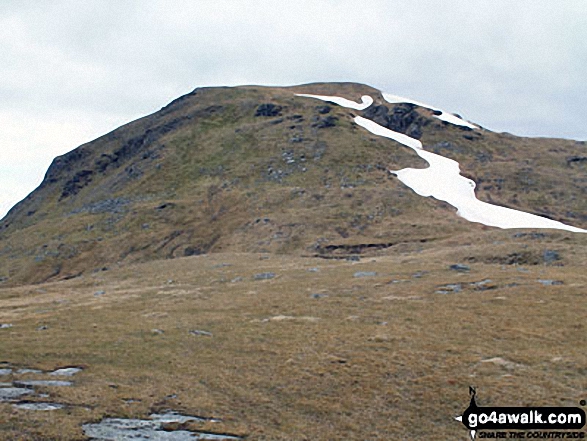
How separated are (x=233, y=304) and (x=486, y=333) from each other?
2196 centimetres

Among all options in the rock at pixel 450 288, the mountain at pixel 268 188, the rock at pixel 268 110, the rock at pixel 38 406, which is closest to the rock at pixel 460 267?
the rock at pixel 450 288

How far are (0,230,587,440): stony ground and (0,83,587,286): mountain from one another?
32.2 meters

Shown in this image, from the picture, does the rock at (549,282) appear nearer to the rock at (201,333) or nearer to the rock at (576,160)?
the rock at (201,333)

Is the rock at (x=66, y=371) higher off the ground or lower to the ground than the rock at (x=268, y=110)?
lower

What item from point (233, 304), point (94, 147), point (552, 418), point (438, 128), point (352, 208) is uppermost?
point (94, 147)

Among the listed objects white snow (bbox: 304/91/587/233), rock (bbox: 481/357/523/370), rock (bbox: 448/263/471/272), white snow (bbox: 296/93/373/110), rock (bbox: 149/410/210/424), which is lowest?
rock (bbox: 481/357/523/370)

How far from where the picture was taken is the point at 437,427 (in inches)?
854

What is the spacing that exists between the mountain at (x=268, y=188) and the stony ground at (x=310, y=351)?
106 feet

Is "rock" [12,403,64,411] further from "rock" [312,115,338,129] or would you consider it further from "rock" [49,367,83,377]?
"rock" [312,115,338,129]

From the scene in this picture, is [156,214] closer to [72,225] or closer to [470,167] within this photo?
[72,225]

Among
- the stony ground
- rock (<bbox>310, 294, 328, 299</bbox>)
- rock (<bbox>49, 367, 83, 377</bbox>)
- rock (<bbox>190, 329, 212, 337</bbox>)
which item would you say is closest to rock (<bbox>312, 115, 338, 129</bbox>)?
the stony ground

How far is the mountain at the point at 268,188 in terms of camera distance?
9894 centimetres

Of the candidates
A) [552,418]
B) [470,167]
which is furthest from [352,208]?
[552,418]

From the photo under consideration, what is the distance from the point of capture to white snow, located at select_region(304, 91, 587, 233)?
95062 millimetres
